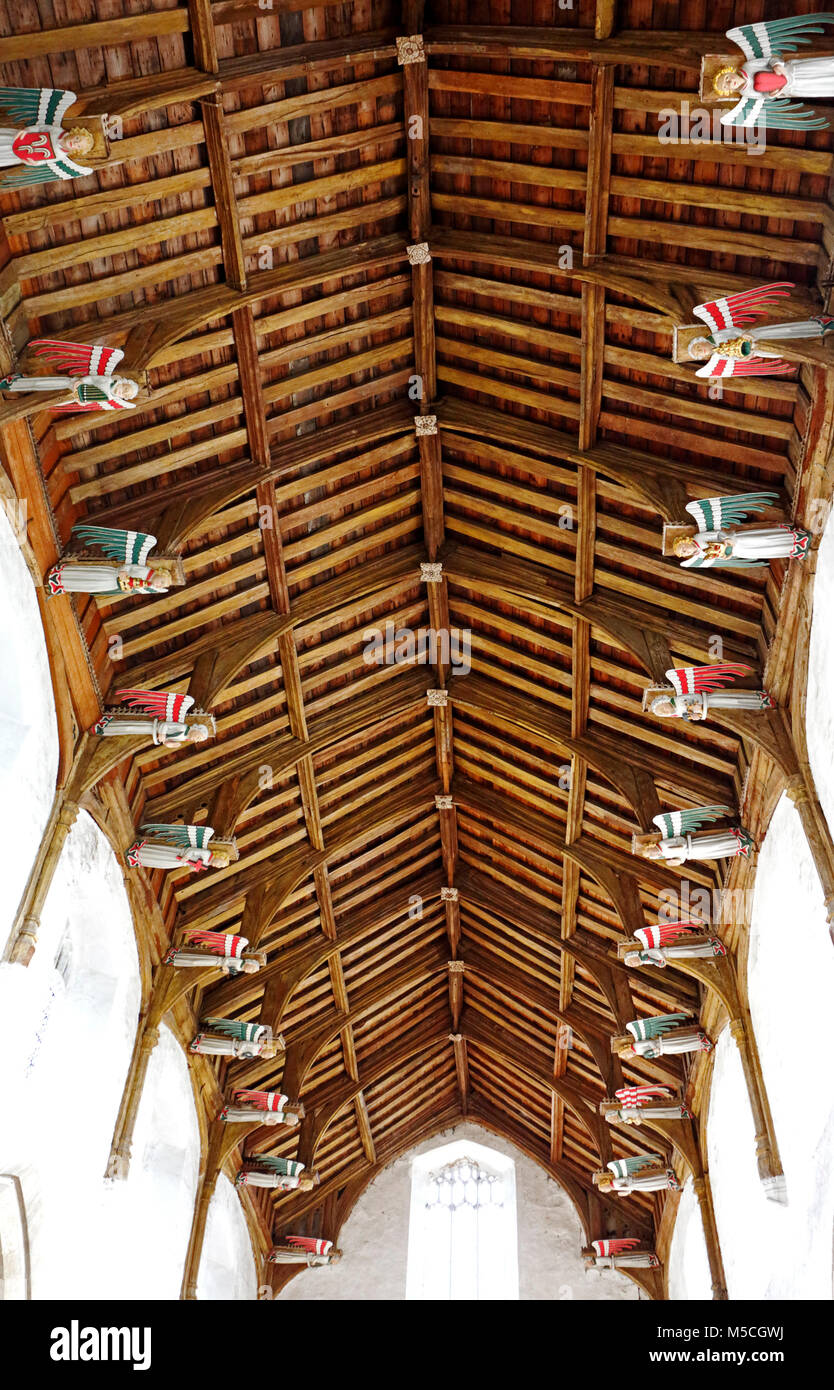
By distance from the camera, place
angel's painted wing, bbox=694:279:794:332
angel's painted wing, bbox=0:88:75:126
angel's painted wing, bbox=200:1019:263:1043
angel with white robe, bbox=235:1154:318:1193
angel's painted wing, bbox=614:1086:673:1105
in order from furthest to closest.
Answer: angel with white robe, bbox=235:1154:318:1193
angel's painted wing, bbox=614:1086:673:1105
angel's painted wing, bbox=200:1019:263:1043
angel's painted wing, bbox=694:279:794:332
angel's painted wing, bbox=0:88:75:126

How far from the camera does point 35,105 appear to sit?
31.6 ft

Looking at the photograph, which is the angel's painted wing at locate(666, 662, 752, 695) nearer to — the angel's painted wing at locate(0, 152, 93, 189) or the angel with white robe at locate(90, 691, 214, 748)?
the angel with white robe at locate(90, 691, 214, 748)

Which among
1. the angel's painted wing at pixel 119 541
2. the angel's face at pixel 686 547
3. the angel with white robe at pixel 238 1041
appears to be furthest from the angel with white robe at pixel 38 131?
the angel with white robe at pixel 238 1041

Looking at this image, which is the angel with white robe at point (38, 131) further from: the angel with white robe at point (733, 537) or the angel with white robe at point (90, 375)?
the angel with white robe at point (733, 537)

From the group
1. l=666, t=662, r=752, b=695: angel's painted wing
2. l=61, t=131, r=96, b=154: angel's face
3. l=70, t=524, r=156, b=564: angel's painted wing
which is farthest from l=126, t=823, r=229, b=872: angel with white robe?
l=61, t=131, r=96, b=154: angel's face

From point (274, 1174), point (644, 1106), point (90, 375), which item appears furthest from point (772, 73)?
point (274, 1174)

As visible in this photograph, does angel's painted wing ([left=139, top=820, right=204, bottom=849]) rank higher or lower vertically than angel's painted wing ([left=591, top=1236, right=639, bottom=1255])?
higher

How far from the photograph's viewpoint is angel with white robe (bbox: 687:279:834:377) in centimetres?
1077

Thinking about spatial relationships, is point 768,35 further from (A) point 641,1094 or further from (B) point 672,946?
(A) point 641,1094

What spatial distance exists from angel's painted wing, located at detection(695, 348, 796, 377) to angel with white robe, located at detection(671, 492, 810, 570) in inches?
56.1

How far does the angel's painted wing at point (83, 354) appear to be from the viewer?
37.1 feet

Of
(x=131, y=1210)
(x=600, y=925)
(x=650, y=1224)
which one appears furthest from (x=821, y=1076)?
(x=650, y=1224)

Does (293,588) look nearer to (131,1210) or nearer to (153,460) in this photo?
(153,460)

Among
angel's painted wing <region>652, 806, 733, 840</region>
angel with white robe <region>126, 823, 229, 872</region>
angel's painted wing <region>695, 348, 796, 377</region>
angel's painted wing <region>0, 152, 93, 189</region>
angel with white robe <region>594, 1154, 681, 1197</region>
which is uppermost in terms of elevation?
angel's painted wing <region>0, 152, 93, 189</region>
